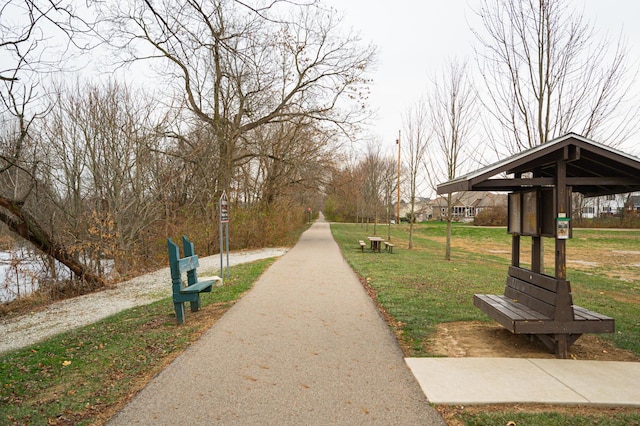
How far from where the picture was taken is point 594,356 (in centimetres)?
579

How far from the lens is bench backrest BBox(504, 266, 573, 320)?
5.59m

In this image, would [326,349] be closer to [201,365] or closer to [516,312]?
[201,365]

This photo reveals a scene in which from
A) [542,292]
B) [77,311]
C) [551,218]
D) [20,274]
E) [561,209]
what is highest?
[561,209]

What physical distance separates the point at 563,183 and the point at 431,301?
13.9 ft

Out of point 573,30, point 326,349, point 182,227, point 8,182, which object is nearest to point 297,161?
point 182,227

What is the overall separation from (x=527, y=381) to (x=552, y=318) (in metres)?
1.17

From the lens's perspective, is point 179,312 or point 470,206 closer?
point 179,312

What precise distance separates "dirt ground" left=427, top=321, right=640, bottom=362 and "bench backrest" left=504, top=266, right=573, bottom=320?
1.71 ft

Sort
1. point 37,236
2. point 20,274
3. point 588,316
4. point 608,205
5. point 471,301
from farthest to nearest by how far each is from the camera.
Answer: point 608,205
point 20,274
point 37,236
point 471,301
point 588,316

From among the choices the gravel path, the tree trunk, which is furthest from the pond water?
the gravel path

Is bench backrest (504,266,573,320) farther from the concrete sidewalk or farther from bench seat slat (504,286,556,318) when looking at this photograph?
the concrete sidewalk

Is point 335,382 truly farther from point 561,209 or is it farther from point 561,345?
point 561,209

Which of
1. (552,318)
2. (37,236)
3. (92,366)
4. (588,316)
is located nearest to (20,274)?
(37,236)

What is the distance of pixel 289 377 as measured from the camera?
5000mm
